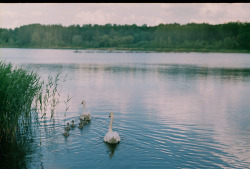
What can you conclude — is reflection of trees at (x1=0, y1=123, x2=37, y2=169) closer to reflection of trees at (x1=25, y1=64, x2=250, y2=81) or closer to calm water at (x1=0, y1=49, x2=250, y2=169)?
calm water at (x1=0, y1=49, x2=250, y2=169)

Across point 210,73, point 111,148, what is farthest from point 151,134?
point 210,73

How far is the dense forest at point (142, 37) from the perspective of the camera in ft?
336

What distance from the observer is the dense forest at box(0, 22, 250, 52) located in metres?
103

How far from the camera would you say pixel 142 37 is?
4606 inches

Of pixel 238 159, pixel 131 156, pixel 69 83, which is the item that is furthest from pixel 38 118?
pixel 69 83

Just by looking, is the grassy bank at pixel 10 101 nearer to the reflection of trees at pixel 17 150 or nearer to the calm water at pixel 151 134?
the reflection of trees at pixel 17 150

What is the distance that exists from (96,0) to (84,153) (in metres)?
7.55

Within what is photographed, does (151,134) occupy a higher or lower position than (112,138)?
lower

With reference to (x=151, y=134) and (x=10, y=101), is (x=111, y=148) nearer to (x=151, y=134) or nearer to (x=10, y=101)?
(x=151, y=134)

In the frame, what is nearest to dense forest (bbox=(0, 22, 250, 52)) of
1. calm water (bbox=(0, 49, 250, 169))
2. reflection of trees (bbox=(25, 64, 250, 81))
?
reflection of trees (bbox=(25, 64, 250, 81))

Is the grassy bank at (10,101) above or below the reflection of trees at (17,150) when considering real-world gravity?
above

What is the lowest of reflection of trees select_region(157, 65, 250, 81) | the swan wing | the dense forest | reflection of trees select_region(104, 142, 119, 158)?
reflection of trees select_region(104, 142, 119, 158)

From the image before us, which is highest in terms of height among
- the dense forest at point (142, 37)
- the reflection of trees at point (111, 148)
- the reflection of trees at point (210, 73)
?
the dense forest at point (142, 37)

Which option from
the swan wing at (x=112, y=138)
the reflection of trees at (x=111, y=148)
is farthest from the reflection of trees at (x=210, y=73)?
the reflection of trees at (x=111, y=148)
